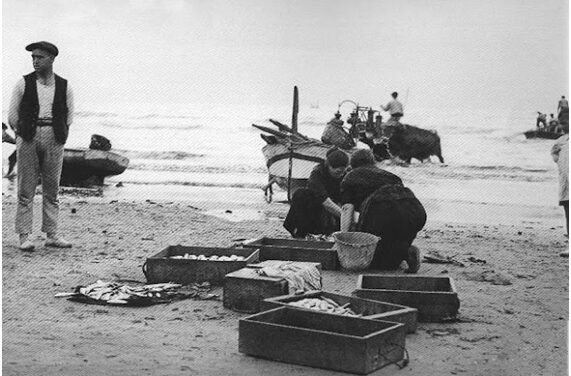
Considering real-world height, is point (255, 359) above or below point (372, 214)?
below

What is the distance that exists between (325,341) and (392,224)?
243 cm

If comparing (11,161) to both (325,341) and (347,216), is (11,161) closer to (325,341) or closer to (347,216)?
(347,216)

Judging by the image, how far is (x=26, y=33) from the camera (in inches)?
258

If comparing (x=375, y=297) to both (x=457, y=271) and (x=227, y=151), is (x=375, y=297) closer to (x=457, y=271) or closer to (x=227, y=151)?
(x=457, y=271)

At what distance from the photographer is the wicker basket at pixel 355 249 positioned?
6.30 metres

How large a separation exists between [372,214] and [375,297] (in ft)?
4.79

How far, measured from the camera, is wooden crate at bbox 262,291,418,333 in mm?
4469

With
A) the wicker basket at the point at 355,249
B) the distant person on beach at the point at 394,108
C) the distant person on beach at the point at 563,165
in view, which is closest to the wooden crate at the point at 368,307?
the wicker basket at the point at 355,249

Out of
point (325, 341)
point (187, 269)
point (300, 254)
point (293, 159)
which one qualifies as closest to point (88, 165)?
point (293, 159)

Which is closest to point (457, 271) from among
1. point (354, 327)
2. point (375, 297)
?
point (375, 297)

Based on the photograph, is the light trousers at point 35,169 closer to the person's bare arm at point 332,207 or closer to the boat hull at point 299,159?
the person's bare arm at point 332,207

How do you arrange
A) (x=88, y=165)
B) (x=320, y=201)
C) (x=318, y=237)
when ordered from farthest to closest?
(x=88, y=165) → (x=318, y=237) → (x=320, y=201)

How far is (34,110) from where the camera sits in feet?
22.0

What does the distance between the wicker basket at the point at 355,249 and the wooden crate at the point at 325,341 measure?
200cm
